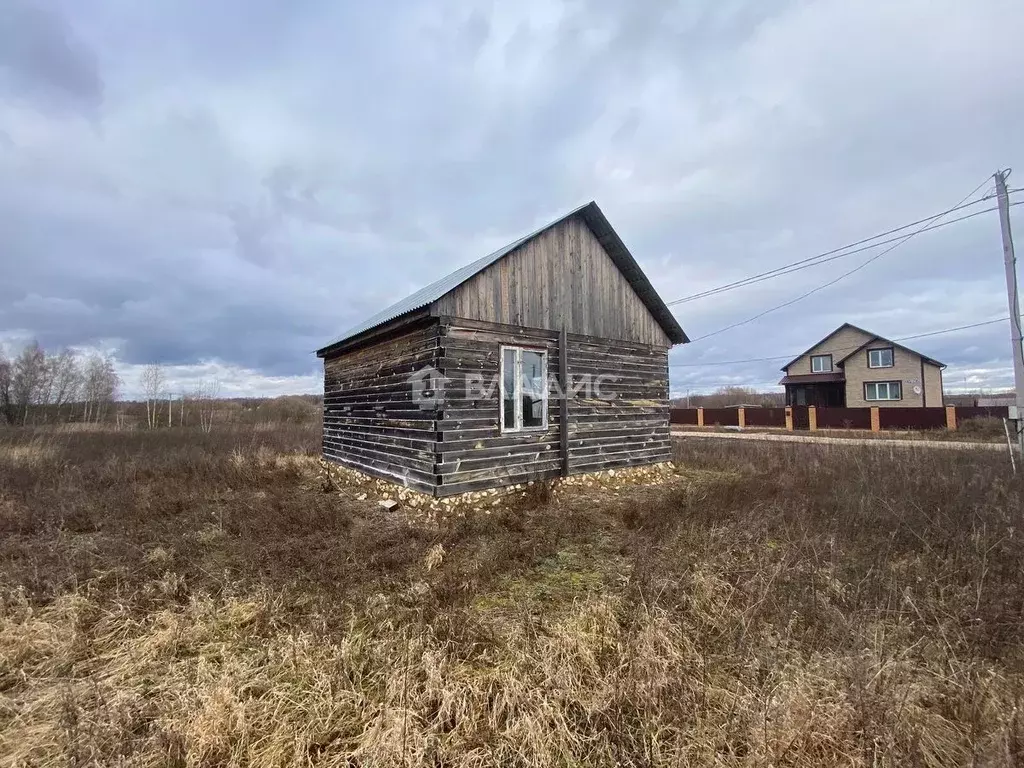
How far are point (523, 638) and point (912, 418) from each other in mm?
30729

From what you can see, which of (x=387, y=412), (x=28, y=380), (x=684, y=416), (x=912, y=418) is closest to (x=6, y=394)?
(x=28, y=380)

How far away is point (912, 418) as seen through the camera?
80.6 ft

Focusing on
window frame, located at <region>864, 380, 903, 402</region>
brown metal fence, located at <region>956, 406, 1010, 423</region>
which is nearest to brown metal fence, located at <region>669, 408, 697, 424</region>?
window frame, located at <region>864, 380, 903, 402</region>

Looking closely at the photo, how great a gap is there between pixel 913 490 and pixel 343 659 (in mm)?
9231

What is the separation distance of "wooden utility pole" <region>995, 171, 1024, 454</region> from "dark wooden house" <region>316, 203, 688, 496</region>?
7.16 m

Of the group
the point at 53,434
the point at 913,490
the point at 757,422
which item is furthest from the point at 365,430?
the point at 757,422

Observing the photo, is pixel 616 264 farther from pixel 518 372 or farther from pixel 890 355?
pixel 890 355

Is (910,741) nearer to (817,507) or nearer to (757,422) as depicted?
(817,507)

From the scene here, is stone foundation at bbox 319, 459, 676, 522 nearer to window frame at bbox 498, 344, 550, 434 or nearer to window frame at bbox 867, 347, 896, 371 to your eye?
window frame at bbox 498, 344, 550, 434

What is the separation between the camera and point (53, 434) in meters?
20.7

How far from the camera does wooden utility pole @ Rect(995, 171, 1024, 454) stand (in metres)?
10.1

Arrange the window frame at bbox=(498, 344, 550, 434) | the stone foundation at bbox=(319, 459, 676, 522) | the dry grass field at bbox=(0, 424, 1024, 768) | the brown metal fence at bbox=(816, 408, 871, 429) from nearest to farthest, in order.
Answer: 1. the dry grass field at bbox=(0, 424, 1024, 768)
2. the stone foundation at bbox=(319, 459, 676, 522)
3. the window frame at bbox=(498, 344, 550, 434)
4. the brown metal fence at bbox=(816, 408, 871, 429)

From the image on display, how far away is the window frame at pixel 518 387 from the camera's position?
29.1 feet

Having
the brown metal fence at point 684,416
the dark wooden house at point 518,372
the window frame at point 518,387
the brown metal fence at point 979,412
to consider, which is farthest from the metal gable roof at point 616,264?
the brown metal fence at point 684,416
